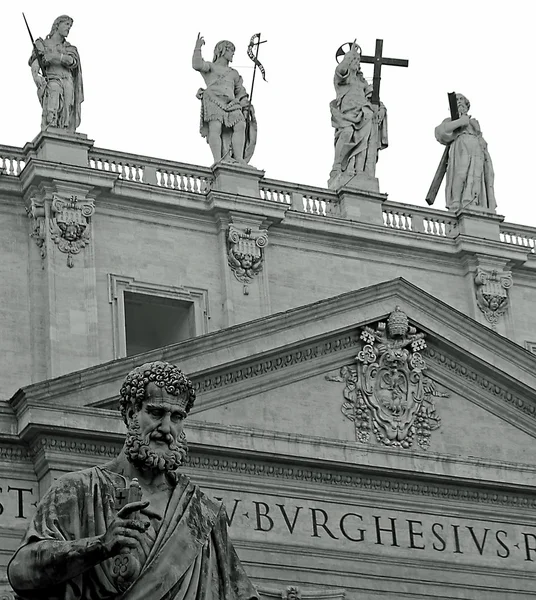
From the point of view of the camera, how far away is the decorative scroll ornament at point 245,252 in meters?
31.9

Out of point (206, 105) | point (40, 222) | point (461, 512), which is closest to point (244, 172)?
point (206, 105)

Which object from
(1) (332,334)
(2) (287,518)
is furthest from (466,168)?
(2) (287,518)

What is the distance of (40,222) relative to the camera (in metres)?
30.5

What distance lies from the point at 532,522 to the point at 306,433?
3.76 metres

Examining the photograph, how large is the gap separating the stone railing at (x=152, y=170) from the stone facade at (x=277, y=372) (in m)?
0.04

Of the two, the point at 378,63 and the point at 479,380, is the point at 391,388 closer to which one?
the point at 479,380

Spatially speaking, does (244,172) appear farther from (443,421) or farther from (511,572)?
(511,572)

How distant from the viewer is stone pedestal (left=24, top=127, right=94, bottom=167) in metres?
30.9

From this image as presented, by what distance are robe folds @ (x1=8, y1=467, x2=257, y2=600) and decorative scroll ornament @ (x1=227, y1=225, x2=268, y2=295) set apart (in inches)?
977

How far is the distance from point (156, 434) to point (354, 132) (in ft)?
89.7

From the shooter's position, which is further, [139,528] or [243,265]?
[243,265]

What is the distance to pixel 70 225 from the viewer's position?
30.6 metres

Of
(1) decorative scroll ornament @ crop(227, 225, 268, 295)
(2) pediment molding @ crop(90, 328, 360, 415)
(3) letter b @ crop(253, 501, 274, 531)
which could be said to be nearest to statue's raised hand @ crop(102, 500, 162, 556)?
(2) pediment molding @ crop(90, 328, 360, 415)

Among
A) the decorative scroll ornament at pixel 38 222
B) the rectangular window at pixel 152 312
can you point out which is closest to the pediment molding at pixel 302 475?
the rectangular window at pixel 152 312
